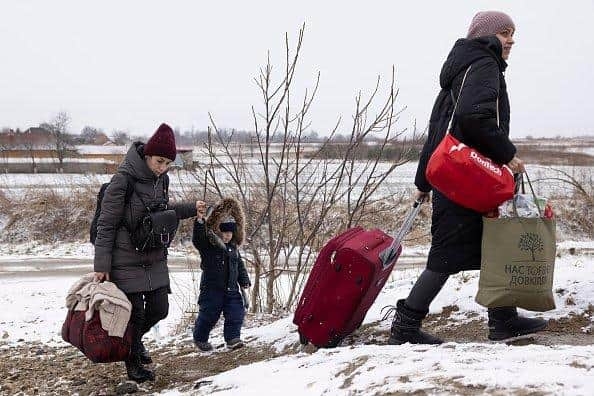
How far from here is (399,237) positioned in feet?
11.6

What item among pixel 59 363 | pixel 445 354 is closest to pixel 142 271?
pixel 59 363

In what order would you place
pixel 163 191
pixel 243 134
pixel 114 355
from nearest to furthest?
1. pixel 114 355
2. pixel 163 191
3. pixel 243 134

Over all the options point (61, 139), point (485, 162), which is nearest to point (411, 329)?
point (485, 162)

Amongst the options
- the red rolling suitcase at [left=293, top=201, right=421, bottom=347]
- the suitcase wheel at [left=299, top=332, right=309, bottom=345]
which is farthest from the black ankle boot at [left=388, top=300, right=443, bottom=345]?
the suitcase wheel at [left=299, top=332, right=309, bottom=345]

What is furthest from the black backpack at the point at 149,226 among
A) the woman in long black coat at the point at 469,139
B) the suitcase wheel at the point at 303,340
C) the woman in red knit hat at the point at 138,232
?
the woman in long black coat at the point at 469,139

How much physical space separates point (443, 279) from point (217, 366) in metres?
1.80

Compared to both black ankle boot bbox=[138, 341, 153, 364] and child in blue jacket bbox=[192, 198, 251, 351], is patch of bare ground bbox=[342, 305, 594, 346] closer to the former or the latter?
child in blue jacket bbox=[192, 198, 251, 351]

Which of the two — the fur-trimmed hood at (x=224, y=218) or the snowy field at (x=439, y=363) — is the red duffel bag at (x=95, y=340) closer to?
the snowy field at (x=439, y=363)

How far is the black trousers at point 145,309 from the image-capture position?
3.74 m

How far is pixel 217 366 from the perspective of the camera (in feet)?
13.3

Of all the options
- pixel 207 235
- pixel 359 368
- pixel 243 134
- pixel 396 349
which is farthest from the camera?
pixel 243 134

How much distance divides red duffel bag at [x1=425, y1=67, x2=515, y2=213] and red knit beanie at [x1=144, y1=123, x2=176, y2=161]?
1.74 m

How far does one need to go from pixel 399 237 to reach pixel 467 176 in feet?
2.45

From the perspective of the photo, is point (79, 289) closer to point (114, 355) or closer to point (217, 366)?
point (114, 355)
